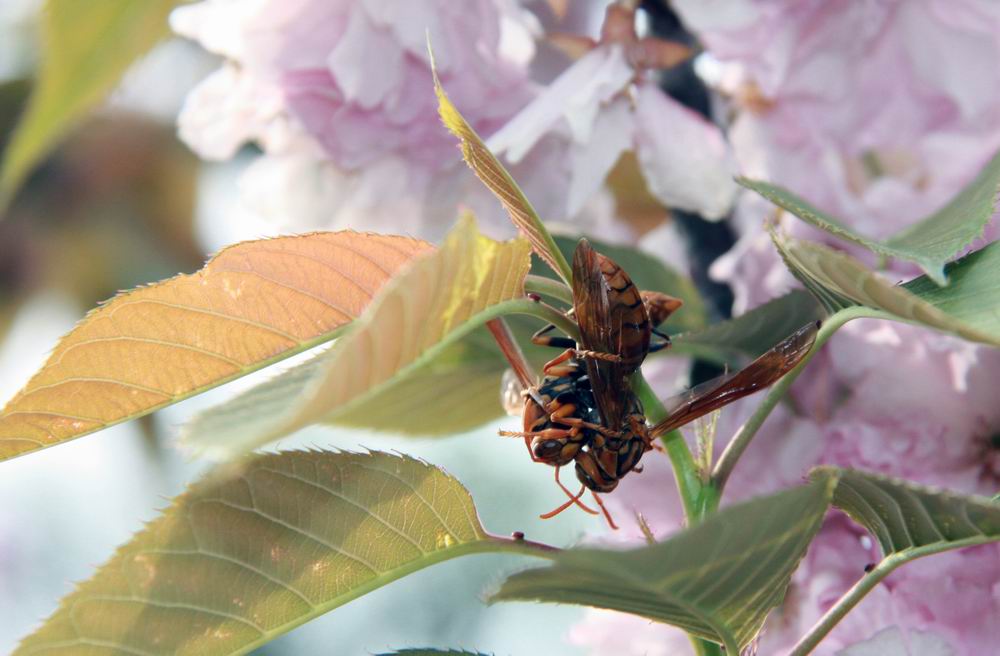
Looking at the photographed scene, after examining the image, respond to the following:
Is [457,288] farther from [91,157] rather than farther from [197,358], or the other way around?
[91,157]

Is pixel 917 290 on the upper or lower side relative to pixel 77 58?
lower

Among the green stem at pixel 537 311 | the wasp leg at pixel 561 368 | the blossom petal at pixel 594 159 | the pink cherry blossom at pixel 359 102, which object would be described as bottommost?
the wasp leg at pixel 561 368

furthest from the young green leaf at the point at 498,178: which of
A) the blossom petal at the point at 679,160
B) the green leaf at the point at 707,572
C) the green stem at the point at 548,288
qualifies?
the blossom petal at the point at 679,160

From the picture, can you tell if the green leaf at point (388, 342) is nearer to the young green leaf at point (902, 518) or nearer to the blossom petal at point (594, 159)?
the young green leaf at point (902, 518)

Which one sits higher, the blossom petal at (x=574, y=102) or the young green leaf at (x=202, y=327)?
the blossom petal at (x=574, y=102)

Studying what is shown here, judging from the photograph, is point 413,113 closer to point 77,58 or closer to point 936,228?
point 77,58

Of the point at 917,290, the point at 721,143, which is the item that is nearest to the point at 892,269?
the point at 721,143
